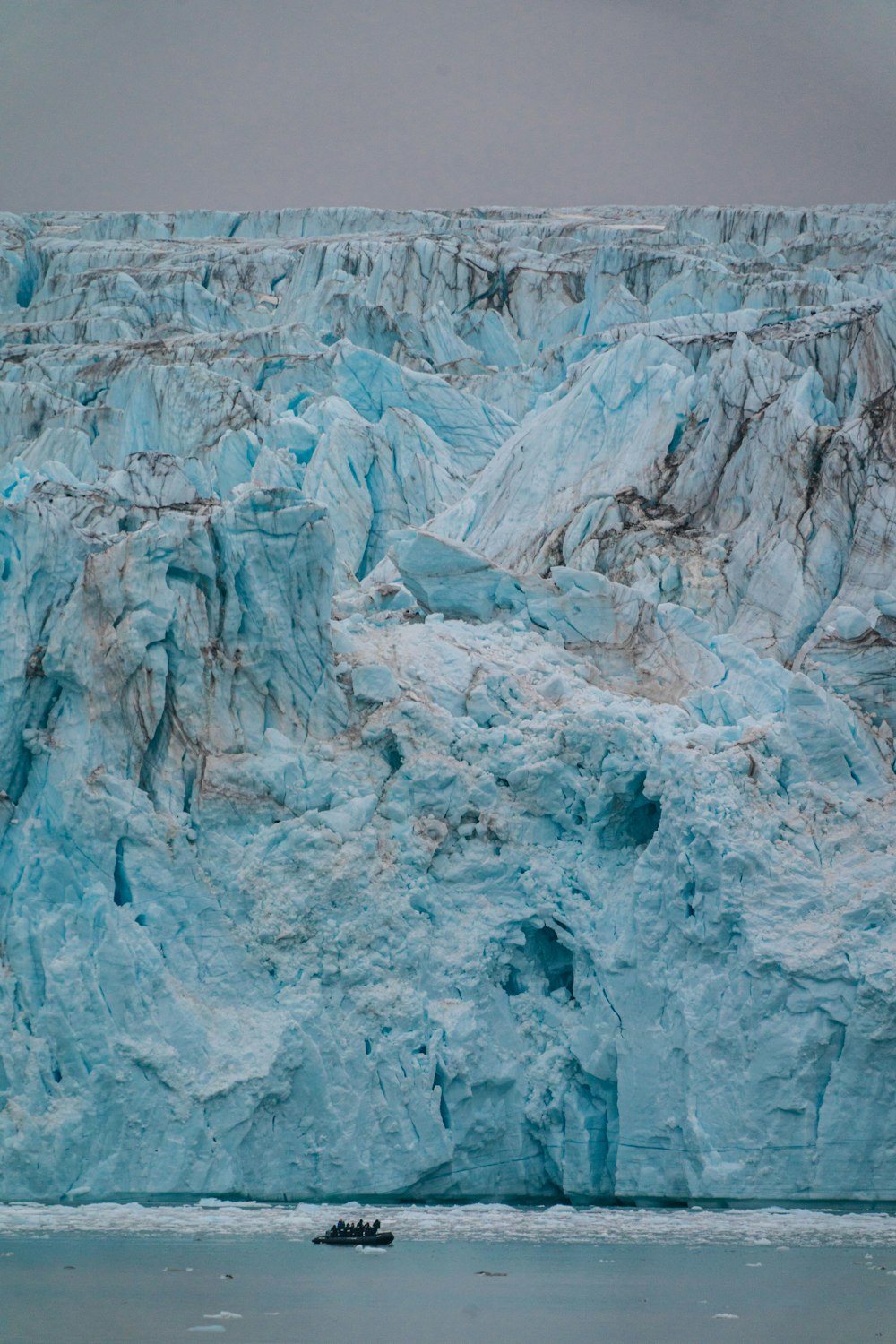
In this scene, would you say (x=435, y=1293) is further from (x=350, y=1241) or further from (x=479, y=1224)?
(x=479, y=1224)

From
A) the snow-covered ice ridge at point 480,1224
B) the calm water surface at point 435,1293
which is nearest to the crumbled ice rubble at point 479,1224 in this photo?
the snow-covered ice ridge at point 480,1224

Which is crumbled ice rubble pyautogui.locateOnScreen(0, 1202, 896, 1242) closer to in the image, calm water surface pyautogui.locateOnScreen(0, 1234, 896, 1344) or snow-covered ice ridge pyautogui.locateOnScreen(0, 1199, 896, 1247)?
snow-covered ice ridge pyautogui.locateOnScreen(0, 1199, 896, 1247)

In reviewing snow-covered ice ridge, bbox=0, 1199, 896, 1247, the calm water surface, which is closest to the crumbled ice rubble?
snow-covered ice ridge, bbox=0, 1199, 896, 1247

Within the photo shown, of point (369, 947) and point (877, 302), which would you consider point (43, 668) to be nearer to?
point (369, 947)

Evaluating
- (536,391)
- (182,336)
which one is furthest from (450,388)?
(182,336)

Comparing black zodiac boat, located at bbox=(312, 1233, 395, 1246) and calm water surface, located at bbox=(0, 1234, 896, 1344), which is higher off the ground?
black zodiac boat, located at bbox=(312, 1233, 395, 1246)

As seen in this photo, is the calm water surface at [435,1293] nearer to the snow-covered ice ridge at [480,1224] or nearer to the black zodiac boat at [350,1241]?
the black zodiac boat at [350,1241]

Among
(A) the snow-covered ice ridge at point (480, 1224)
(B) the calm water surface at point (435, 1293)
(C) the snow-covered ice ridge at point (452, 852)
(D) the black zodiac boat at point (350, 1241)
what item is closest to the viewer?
(B) the calm water surface at point (435, 1293)

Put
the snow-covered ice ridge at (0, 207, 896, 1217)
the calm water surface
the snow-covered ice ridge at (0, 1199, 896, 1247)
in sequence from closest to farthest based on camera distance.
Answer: the calm water surface < the snow-covered ice ridge at (0, 1199, 896, 1247) < the snow-covered ice ridge at (0, 207, 896, 1217)
